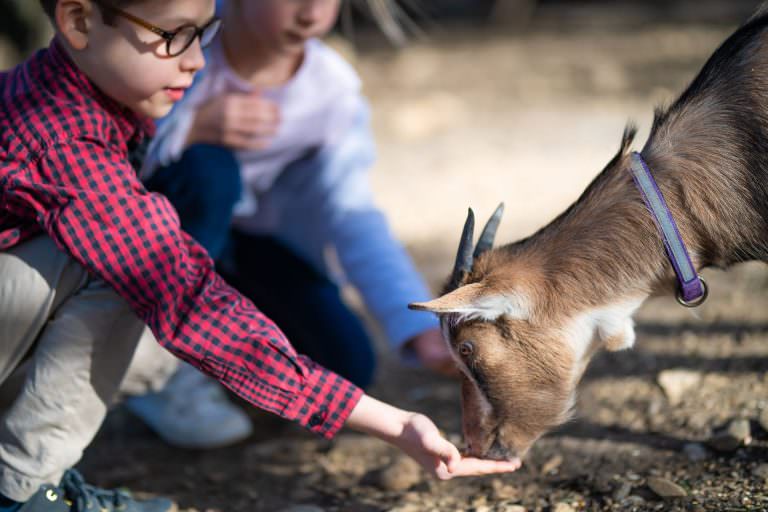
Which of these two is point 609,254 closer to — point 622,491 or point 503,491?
point 622,491

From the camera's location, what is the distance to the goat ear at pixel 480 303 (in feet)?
7.70

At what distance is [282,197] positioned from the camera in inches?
150

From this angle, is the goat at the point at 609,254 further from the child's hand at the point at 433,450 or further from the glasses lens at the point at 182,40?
the glasses lens at the point at 182,40

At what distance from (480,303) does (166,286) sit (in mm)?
829

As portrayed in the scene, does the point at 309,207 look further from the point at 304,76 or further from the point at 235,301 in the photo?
the point at 235,301

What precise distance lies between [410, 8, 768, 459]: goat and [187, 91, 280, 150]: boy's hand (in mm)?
1094

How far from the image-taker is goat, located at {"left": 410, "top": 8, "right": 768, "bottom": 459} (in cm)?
254

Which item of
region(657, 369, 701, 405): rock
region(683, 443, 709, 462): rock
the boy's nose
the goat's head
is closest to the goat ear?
the goat's head

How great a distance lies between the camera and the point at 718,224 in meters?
2.54

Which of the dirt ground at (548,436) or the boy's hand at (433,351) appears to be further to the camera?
the boy's hand at (433,351)

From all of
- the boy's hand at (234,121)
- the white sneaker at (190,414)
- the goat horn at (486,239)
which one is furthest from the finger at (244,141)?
the goat horn at (486,239)

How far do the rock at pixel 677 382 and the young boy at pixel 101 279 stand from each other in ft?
3.76

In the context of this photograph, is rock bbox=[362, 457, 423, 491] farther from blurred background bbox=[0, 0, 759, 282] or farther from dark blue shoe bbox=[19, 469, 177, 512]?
blurred background bbox=[0, 0, 759, 282]

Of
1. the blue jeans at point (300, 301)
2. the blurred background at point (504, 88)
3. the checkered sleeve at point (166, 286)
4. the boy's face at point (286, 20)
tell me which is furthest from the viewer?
the blurred background at point (504, 88)
